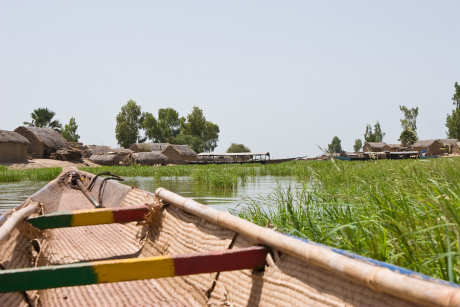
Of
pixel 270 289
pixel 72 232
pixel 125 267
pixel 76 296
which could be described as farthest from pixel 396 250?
pixel 72 232

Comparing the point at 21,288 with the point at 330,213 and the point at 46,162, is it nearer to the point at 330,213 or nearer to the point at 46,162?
the point at 330,213

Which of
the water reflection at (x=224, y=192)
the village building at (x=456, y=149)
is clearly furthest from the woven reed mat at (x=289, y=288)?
the village building at (x=456, y=149)

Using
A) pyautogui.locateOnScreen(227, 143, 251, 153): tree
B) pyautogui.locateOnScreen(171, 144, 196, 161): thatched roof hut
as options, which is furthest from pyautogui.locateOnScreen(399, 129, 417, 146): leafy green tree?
pyautogui.locateOnScreen(227, 143, 251, 153): tree

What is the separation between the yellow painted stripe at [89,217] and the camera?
118 inches

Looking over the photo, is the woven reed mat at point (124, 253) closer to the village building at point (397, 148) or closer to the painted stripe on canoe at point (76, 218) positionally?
the painted stripe on canoe at point (76, 218)

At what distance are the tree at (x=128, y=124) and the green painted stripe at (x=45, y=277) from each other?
2182 inches

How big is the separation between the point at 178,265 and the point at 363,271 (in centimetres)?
85

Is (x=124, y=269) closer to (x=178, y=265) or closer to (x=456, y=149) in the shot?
(x=178, y=265)

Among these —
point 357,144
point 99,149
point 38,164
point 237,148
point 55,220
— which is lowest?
point 55,220

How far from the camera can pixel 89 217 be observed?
3010mm

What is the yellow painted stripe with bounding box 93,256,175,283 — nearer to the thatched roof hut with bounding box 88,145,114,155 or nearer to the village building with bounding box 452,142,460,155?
the thatched roof hut with bounding box 88,145,114,155

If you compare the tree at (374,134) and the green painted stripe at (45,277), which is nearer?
the green painted stripe at (45,277)

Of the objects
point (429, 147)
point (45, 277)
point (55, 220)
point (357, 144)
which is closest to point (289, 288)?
point (45, 277)

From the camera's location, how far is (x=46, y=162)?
27844 millimetres
